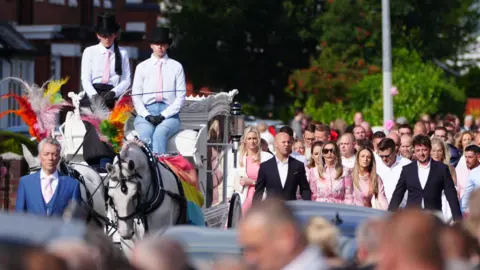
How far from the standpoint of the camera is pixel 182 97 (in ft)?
50.4

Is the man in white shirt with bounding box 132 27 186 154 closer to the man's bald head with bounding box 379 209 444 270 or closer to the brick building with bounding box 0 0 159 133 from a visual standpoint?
the man's bald head with bounding box 379 209 444 270

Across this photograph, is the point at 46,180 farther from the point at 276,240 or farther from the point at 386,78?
the point at 386,78

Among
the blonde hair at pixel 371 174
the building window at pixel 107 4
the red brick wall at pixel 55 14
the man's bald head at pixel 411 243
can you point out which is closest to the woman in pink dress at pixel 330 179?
the blonde hair at pixel 371 174

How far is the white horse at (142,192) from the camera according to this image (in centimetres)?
1338

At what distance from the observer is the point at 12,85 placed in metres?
35.6

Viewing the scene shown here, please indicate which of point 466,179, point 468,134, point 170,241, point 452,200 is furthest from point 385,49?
Result: point 170,241

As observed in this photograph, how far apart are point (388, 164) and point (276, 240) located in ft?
34.2

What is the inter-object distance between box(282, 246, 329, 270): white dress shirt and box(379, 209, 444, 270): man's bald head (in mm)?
→ 351

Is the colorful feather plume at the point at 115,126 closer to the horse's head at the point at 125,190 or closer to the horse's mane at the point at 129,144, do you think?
the horse's mane at the point at 129,144

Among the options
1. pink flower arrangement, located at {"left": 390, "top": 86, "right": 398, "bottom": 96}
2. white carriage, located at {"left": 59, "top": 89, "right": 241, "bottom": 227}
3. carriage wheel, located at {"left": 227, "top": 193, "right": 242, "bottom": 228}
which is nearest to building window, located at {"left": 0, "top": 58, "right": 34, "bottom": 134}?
pink flower arrangement, located at {"left": 390, "top": 86, "right": 398, "bottom": 96}

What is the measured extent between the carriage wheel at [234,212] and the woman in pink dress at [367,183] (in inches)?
50.0

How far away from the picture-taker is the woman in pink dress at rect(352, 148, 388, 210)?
15.2m

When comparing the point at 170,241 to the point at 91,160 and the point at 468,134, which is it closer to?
the point at 91,160

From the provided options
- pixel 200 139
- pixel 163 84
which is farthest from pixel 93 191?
pixel 200 139
